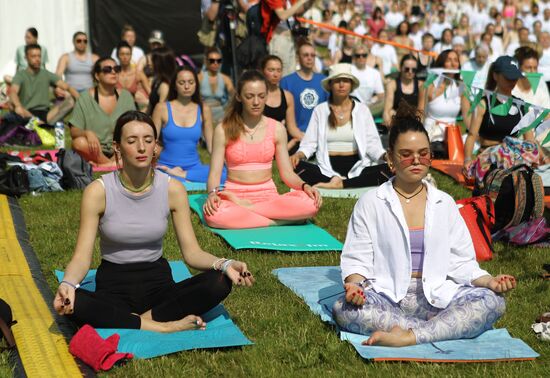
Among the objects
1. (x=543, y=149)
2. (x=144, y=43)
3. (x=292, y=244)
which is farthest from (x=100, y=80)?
(x=144, y=43)

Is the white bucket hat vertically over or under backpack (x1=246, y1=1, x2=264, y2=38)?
under

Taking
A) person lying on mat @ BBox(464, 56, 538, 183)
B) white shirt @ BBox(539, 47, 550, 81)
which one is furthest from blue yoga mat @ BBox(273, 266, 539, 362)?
white shirt @ BBox(539, 47, 550, 81)

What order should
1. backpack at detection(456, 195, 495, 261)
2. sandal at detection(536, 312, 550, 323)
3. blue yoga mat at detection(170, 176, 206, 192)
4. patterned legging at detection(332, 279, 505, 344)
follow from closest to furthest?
1. patterned legging at detection(332, 279, 505, 344)
2. sandal at detection(536, 312, 550, 323)
3. backpack at detection(456, 195, 495, 261)
4. blue yoga mat at detection(170, 176, 206, 192)

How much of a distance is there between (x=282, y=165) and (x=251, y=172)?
30 cm

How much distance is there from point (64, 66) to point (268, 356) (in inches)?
451

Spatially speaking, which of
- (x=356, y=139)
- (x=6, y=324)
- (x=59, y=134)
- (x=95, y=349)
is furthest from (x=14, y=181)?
(x=95, y=349)

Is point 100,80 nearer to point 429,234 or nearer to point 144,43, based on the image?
point 429,234

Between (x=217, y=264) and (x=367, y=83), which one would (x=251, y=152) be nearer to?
(x=217, y=264)

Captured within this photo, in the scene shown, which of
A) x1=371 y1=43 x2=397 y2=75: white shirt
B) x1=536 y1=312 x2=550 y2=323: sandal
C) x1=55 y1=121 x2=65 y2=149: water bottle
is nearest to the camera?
x1=536 y1=312 x2=550 y2=323: sandal

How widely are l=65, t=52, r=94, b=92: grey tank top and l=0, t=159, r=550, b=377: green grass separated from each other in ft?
25.1

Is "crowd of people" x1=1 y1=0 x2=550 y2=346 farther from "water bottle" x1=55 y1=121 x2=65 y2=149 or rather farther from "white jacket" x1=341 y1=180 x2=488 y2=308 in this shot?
"water bottle" x1=55 y1=121 x2=65 y2=149

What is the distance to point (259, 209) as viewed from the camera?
26.8 ft

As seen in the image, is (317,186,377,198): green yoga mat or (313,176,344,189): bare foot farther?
(313,176,344,189): bare foot

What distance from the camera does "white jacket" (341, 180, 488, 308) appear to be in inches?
200
